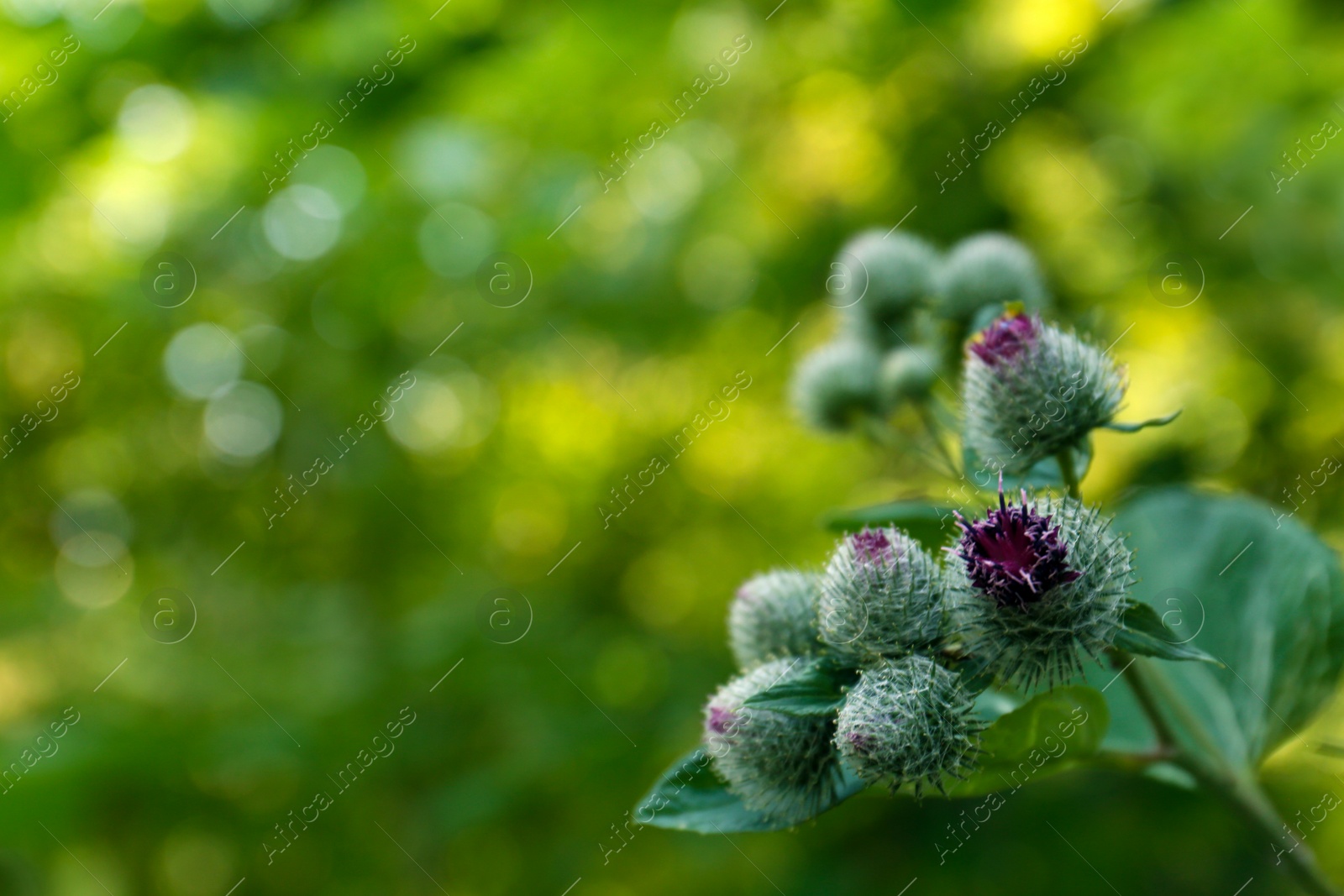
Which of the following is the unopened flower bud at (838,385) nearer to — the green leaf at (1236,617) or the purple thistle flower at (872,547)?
the green leaf at (1236,617)

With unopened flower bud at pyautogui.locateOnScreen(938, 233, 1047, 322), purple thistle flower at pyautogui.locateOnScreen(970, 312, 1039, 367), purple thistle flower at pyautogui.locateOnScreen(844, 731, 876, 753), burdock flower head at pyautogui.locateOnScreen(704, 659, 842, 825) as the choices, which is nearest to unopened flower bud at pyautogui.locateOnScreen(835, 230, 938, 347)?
unopened flower bud at pyautogui.locateOnScreen(938, 233, 1047, 322)

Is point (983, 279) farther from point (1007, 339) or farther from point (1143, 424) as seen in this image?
point (1143, 424)

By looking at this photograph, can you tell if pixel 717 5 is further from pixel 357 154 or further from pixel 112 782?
pixel 112 782

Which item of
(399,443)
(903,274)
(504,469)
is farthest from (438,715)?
(903,274)

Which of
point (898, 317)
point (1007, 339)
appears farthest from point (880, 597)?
point (898, 317)

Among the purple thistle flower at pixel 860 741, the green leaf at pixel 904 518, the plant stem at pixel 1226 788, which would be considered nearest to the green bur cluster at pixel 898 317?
the green leaf at pixel 904 518

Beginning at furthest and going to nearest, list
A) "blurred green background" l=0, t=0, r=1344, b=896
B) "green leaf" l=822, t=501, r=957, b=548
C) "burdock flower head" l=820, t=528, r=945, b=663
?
1. "blurred green background" l=0, t=0, r=1344, b=896
2. "green leaf" l=822, t=501, r=957, b=548
3. "burdock flower head" l=820, t=528, r=945, b=663

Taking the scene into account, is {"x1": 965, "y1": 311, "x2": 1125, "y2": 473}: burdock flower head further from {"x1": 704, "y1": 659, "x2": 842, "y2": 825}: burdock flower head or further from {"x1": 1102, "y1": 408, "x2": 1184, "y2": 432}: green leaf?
{"x1": 704, "y1": 659, "x2": 842, "y2": 825}: burdock flower head
